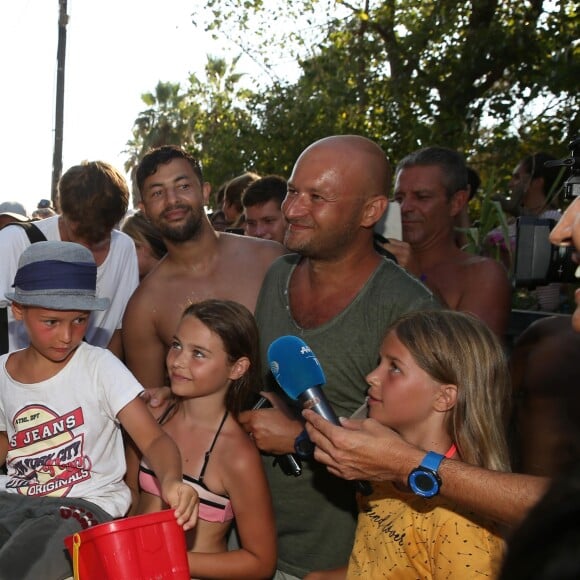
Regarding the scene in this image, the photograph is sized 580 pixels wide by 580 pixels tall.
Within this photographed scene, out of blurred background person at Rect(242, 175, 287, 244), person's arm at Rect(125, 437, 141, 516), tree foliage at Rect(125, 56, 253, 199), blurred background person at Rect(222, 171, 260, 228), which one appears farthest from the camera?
tree foliage at Rect(125, 56, 253, 199)

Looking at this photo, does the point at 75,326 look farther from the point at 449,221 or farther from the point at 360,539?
the point at 449,221

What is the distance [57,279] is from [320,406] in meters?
1.38

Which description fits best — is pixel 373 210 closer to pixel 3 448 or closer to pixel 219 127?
pixel 3 448

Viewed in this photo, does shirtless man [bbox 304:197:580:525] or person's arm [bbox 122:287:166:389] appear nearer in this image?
shirtless man [bbox 304:197:580:525]

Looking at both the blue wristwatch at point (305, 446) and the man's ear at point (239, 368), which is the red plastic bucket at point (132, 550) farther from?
the man's ear at point (239, 368)

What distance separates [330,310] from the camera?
344 centimetres

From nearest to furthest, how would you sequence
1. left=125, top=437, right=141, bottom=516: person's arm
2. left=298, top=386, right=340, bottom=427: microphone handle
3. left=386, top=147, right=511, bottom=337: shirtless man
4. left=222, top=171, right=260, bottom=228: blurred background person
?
left=298, top=386, right=340, bottom=427: microphone handle < left=125, top=437, right=141, bottom=516: person's arm < left=386, top=147, right=511, bottom=337: shirtless man < left=222, top=171, right=260, bottom=228: blurred background person

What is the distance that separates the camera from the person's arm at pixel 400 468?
2.29 m

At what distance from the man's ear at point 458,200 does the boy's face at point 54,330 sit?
8.07 ft

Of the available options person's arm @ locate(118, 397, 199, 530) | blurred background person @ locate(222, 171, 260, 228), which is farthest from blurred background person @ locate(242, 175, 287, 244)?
person's arm @ locate(118, 397, 199, 530)

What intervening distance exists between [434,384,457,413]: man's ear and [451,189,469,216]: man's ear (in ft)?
8.20

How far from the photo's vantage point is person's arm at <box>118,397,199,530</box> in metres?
2.69

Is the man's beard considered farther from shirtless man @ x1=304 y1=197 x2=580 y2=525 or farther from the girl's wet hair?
shirtless man @ x1=304 y1=197 x2=580 y2=525

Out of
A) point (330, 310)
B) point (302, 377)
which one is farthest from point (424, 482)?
point (330, 310)
